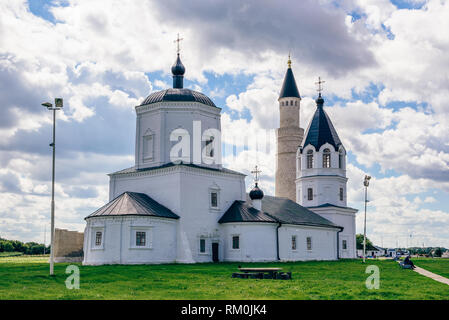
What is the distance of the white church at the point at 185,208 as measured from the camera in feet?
115

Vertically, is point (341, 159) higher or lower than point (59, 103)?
higher

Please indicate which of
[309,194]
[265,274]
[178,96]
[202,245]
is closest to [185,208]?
[202,245]

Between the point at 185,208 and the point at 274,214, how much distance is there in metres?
9.15

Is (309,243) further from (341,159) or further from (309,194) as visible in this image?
(341,159)

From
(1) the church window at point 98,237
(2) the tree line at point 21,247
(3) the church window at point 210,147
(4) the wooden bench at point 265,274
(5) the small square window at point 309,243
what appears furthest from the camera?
(2) the tree line at point 21,247

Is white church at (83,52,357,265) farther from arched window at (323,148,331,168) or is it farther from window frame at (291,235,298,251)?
arched window at (323,148,331,168)

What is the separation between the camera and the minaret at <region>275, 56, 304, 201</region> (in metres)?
62.9

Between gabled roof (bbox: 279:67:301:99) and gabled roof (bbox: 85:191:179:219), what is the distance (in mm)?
30608

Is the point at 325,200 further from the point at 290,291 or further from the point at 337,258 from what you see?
the point at 290,291

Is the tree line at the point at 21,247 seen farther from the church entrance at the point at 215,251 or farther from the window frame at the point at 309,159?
the church entrance at the point at 215,251

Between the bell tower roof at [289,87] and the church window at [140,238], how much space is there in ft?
111

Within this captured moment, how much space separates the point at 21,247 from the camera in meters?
88.5

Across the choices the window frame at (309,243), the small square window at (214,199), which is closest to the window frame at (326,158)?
the window frame at (309,243)
